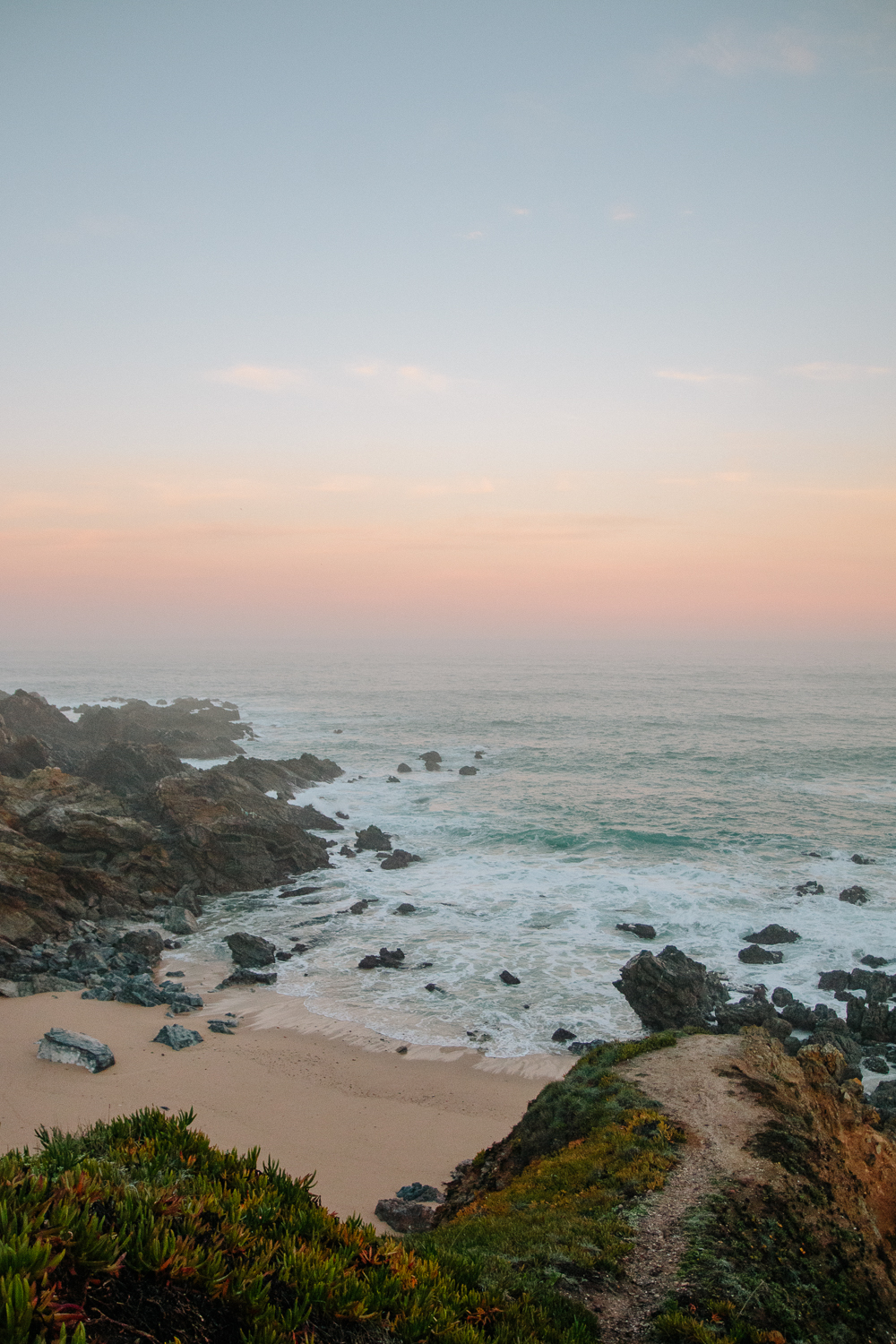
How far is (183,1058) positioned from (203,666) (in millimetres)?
162437

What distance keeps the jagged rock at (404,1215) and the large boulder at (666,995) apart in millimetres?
10350

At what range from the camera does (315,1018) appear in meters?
21.6

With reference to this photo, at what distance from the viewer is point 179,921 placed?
28188mm

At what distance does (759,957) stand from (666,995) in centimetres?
687

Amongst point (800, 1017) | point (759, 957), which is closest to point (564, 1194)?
point (800, 1017)

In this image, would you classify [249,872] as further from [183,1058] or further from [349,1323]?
[349,1323]

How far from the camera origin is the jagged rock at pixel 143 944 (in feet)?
82.8

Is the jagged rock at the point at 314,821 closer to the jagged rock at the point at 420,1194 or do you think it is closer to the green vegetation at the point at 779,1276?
→ the jagged rock at the point at 420,1194

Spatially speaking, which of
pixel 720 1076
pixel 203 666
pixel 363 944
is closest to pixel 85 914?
pixel 363 944

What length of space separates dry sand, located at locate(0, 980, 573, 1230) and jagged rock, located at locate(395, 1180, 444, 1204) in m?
0.28

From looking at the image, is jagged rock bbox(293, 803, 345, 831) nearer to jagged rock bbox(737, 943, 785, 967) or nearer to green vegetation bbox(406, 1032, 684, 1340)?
jagged rock bbox(737, 943, 785, 967)

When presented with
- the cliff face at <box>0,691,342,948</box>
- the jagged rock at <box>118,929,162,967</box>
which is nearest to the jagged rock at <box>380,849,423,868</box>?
the cliff face at <box>0,691,342,948</box>

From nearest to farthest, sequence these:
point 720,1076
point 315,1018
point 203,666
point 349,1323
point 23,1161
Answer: point 349,1323 < point 23,1161 < point 720,1076 < point 315,1018 < point 203,666

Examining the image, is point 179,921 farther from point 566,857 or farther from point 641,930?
point 566,857
